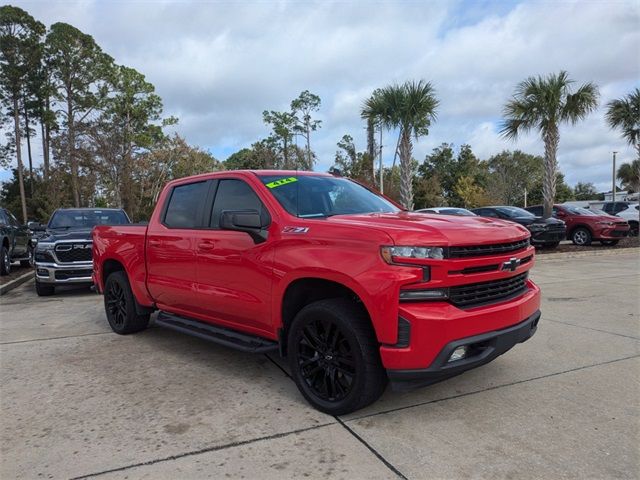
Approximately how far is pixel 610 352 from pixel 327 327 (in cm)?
321

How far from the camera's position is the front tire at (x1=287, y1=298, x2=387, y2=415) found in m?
3.31

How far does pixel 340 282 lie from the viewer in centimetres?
337

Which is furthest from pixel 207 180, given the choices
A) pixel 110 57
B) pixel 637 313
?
pixel 110 57

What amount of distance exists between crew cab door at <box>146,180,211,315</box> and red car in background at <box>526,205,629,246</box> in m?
15.4

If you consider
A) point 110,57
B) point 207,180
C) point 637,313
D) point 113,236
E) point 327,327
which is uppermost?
point 110,57

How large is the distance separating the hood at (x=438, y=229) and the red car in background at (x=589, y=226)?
14.6 meters

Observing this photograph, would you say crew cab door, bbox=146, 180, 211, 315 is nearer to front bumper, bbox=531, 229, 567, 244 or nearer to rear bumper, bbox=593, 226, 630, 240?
front bumper, bbox=531, 229, 567, 244

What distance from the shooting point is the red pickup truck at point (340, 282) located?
3148mm

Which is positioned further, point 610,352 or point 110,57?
point 110,57

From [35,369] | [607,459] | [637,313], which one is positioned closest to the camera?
[607,459]

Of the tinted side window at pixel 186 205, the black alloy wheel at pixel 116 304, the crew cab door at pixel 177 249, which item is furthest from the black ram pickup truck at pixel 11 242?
the tinted side window at pixel 186 205

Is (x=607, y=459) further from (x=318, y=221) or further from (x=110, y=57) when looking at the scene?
(x=110, y=57)

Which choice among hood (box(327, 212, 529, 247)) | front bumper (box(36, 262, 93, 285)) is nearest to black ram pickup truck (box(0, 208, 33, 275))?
front bumper (box(36, 262, 93, 285))

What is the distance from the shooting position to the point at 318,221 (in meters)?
3.68
